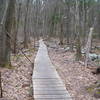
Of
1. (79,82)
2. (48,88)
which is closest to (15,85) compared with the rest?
(48,88)

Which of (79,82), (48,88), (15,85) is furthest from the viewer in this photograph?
(79,82)

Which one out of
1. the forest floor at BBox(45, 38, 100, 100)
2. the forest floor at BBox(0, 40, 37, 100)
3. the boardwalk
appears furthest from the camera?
the forest floor at BBox(45, 38, 100, 100)

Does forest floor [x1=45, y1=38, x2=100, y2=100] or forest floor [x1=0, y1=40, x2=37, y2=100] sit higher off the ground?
forest floor [x1=0, y1=40, x2=37, y2=100]

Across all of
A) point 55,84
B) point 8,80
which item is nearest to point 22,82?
point 8,80

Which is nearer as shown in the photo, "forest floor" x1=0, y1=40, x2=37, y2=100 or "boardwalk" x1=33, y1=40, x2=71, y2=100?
"boardwalk" x1=33, y1=40, x2=71, y2=100

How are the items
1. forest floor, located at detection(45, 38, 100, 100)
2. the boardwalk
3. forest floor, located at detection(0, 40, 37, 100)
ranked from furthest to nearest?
forest floor, located at detection(45, 38, 100, 100) → forest floor, located at detection(0, 40, 37, 100) → the boardwalk

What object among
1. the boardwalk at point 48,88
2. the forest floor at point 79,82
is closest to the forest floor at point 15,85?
the boardwalk at point 48,88

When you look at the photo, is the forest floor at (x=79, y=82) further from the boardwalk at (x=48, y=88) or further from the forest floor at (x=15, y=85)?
the forest floor at (x=15, y=85)

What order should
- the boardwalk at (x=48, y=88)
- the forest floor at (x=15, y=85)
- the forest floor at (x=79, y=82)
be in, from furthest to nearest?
the forest floor at (x=79, y=82), the forest floor at (x=15, y=85), the boardwalk at (x=48, y=88)

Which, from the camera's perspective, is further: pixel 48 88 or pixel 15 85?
pixel 15 85

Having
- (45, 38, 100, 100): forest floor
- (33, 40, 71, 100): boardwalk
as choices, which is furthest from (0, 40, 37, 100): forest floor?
(45, 38, 100, 100): forest floor

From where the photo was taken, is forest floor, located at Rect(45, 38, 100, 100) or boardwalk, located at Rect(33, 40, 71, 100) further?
forest floor, located at Rect(45, 38, 100, 100)

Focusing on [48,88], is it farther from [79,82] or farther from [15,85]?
[79,82]

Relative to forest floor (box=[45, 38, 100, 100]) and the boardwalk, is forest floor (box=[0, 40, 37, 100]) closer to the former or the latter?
the boardwalk
